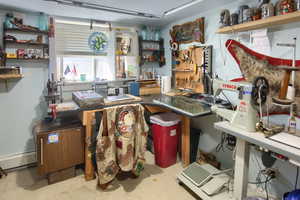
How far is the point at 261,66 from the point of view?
1.99 metres

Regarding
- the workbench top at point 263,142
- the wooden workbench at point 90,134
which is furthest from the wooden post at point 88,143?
the workbench top at point 263,142

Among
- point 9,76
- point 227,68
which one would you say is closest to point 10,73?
point 9,76

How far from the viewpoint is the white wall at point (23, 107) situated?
254 centimetres

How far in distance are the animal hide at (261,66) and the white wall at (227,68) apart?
0.06 metres

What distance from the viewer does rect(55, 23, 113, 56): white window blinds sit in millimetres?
2799

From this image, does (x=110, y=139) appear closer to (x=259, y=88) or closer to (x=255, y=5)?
(x=259, y=88)

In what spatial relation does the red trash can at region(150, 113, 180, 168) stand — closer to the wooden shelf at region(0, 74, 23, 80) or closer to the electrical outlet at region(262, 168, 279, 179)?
the electrical outlet at region(262, 168, 279, 179)

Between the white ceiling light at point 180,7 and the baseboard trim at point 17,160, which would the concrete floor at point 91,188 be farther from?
the white ceiling light at point 180,7

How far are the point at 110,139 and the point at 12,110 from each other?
5.14 ft

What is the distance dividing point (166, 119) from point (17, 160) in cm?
218

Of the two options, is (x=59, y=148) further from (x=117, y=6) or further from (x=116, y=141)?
(x=117, y=6)

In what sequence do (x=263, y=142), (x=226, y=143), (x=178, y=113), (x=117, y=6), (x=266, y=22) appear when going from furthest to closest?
(x=226, y=143) → (x=117, y=6) → (x=178, y=113) → (x=266, y=22) → (x=263, y=142)

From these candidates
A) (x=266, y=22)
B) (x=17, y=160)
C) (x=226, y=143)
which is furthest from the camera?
(x=17, y=160)

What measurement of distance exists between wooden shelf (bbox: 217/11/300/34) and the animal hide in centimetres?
23
